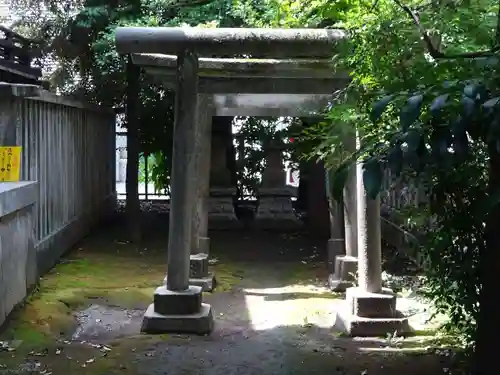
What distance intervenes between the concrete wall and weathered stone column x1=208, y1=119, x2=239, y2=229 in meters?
6.29

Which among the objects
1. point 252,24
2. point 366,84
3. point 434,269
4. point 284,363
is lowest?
point 284,363

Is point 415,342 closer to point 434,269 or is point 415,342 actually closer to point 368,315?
point 368,315

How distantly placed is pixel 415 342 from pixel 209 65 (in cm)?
360

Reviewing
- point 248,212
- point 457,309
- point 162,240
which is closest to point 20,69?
point 162,240

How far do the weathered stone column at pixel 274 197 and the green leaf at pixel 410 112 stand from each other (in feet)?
36.2

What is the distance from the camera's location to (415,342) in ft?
19.1

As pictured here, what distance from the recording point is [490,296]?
135 inches

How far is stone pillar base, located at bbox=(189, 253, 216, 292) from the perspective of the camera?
8.24 meters

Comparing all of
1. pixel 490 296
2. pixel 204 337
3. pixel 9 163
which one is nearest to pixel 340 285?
pixel 204 337

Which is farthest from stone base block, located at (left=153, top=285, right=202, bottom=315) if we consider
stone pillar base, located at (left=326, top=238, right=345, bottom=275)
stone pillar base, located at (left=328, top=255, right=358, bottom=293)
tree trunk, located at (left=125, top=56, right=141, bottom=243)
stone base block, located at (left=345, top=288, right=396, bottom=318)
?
tree trunk, located at (left=125, top=56, right=141, bottom=243)

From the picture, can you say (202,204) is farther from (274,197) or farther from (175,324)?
(274,197)

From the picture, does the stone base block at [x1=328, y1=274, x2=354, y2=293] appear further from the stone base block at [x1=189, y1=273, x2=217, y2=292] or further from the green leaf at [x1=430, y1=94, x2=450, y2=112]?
the green leaf at [x1=430, y1=94, x2=450, y2=112]

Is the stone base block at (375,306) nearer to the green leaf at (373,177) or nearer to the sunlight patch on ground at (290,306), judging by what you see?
the sunlight patch on ground at (290,306)

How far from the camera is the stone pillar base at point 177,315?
6129mm
